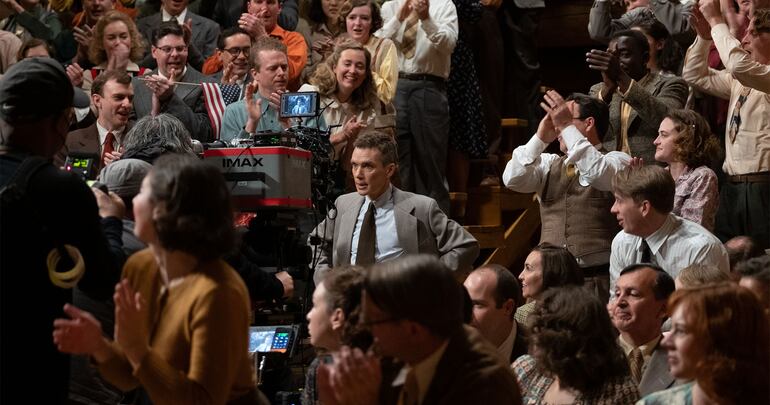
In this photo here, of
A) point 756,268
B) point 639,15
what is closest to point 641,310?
point 756,268

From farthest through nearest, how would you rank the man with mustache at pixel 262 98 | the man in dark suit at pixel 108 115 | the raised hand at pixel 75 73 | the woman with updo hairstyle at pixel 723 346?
the raised hand at pixel 75 73, the man with mustache at pixel 262 98, the man in dark suit at pixel 108 115, the woman with updo hairstyle at pixel 723 346

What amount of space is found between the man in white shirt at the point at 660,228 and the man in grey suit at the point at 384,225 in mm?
641

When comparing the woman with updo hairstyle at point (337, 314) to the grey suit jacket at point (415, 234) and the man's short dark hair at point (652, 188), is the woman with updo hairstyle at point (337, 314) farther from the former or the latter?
the man's short dark hair at point (652, 188)

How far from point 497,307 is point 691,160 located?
1497 millimetres

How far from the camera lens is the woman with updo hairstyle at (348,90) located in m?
6.45

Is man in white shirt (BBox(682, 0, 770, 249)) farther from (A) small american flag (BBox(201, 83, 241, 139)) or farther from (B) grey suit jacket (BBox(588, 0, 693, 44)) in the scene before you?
(A) small american flag (BBox(201, 83, 241, 139))

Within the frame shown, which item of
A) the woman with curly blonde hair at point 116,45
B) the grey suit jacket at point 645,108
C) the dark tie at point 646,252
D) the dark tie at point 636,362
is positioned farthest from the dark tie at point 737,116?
the woman with curly blonde hair at point 116,45

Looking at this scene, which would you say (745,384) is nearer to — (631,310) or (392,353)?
(392,353)

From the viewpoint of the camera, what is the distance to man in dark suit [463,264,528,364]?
433 centimetres

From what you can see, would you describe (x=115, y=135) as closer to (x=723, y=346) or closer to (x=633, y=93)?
(x=633, y=93)

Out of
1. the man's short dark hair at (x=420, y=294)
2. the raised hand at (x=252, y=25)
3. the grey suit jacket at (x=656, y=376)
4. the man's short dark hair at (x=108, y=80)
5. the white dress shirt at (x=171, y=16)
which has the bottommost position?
the grey suit jacket at (x=656, y=376)

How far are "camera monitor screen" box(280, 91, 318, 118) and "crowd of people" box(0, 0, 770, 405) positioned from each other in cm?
2

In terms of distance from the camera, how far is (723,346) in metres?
2.64

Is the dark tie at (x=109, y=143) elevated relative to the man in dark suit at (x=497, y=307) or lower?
elevated
